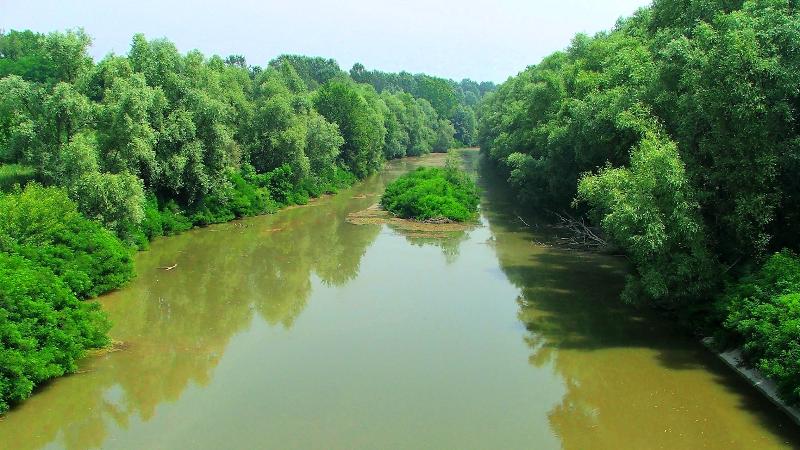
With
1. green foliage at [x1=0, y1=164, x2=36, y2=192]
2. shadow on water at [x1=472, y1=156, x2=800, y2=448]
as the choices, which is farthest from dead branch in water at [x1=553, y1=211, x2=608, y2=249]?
green foliage at [x1=0, y1=164, x2=36, y2=192]

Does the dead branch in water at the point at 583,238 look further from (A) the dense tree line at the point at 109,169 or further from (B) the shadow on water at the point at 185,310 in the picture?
(A) the dense tree line at the point at 109,169

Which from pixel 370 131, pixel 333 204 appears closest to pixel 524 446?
pixel 333 204

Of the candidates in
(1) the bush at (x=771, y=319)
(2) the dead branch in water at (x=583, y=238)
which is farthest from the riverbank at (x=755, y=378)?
(2) the dead branch in water at (x=583, y=238)

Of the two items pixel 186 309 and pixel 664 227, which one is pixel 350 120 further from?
pixel 664 227

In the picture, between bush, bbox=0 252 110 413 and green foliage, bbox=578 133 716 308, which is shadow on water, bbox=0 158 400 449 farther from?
green foliage, bbox=578 133 716 308

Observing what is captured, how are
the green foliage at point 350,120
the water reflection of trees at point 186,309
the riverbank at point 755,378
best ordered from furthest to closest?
1. the green foliage at point 350,120
2. the water reflection of trees at point 186,309
3. the riverbank at point 755,378
